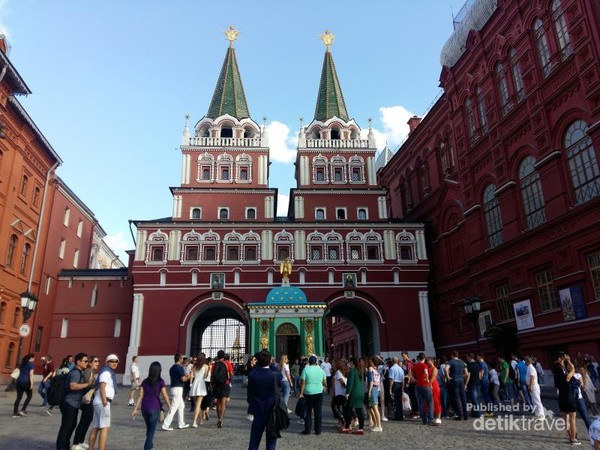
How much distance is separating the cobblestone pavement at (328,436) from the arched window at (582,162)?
11.1m

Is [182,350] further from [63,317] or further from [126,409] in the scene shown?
[126,409]

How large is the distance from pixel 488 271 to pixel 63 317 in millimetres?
27978

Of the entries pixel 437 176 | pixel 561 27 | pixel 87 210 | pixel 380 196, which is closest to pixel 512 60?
pixel 561 27

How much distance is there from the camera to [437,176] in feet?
113

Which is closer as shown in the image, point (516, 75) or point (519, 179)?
point (519, 179)

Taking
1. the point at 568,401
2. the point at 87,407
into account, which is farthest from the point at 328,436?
the point at 87,407

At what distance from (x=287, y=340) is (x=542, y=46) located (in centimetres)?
2129

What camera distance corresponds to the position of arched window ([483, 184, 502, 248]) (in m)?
26.1

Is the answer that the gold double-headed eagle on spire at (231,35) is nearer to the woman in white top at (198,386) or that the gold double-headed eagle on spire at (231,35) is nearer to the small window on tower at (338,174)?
the small window on tower at (338,174)

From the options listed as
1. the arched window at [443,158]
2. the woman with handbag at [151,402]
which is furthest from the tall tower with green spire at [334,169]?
the woman with handbag at [151,402]

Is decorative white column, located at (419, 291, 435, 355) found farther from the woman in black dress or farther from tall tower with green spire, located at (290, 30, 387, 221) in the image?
the woman in black dress

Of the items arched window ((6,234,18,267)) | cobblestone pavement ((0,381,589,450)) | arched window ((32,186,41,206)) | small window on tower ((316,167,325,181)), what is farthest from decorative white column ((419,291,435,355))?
arched window ((32,186,41,206))

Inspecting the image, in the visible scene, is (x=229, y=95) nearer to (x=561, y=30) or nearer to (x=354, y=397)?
(x=561, y=30)

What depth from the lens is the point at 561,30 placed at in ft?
72.2
